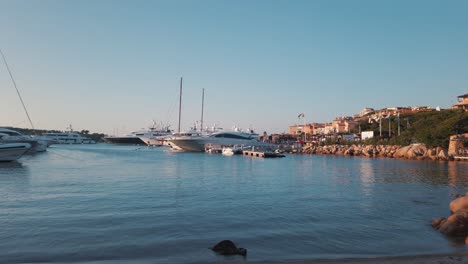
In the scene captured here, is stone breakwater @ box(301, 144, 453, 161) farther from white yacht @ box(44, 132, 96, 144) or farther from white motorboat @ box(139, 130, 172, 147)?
white yacht @ box(44, 132, 96, 144)

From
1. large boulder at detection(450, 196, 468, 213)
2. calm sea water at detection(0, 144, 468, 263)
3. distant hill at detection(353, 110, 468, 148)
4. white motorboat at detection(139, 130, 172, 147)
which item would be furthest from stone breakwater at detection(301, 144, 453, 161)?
white motorboat at detection(139, 130, 172, 147)

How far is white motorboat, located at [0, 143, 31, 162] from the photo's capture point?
4208 cm

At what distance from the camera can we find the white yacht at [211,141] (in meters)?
91.5

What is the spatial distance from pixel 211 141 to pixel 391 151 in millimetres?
39344

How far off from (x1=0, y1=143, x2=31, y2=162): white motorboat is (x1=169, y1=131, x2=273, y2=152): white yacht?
4826 centimetres

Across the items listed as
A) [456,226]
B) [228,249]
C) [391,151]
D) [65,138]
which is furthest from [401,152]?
[65,138]

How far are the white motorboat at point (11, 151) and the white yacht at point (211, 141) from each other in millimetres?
48264

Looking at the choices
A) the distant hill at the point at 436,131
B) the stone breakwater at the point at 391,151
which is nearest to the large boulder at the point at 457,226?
the stone breakwater at the point at 391,151

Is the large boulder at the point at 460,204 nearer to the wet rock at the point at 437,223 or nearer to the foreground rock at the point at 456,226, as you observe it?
the wet rock at the point at 437,223

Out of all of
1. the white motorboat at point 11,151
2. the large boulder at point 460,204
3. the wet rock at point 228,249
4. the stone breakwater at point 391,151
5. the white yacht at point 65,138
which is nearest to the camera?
the wet rock at point 228,249

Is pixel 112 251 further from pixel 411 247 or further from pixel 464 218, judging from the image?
pixel 464 218

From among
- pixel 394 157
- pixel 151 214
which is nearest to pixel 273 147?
pixel 394 157

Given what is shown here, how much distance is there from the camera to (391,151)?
69.4 m

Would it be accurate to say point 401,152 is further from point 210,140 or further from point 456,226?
point 456,226
